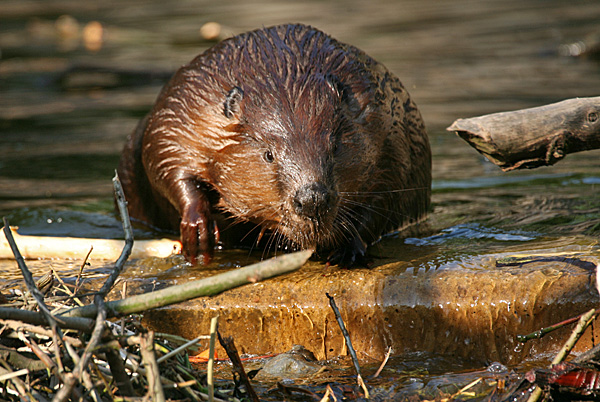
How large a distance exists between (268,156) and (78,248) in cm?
109

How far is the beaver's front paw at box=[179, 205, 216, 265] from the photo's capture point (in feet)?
11.1

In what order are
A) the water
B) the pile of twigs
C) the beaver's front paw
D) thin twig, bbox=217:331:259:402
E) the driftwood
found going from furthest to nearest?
the water < the beaver's front paw < the driftwood < thin twig, bbox=217:331:259:402 < the pile of twigs

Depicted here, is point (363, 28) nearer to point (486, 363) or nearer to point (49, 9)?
point (49, 9)

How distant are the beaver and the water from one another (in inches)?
14.1

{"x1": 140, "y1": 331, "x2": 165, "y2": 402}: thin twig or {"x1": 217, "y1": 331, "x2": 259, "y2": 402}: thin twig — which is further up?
{"x1": 140, "y1": 331, "x2": 165, "y2": 402}: thin twig

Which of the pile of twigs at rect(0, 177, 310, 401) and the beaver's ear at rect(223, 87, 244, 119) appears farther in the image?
the beaver's ear at rect(223, 87, 244, 119)

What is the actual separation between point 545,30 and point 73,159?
28.8ft

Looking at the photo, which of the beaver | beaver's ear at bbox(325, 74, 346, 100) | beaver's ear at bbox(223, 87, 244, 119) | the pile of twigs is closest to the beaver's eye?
the beaver

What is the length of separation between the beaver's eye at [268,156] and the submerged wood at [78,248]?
690 millimetres

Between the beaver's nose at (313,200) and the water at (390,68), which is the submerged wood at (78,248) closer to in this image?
the water at (390,68)

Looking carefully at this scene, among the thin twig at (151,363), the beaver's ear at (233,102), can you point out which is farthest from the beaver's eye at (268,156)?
the thin twig at (151,363)

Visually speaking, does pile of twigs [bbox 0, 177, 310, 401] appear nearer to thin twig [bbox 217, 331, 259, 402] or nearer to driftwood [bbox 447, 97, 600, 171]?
thin twig [bbox 217, 331, 259, 402]

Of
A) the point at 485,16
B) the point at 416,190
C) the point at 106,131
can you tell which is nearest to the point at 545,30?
the point at 485,16

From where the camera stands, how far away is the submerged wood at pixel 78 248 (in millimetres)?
3605
